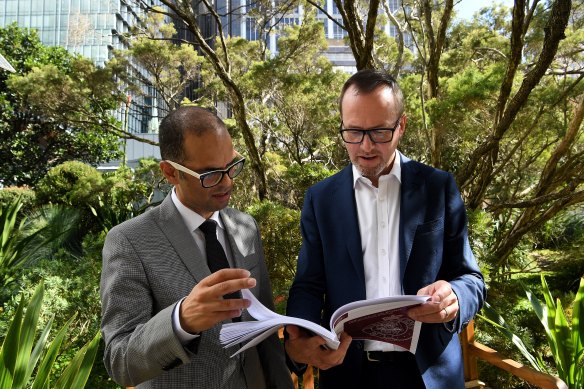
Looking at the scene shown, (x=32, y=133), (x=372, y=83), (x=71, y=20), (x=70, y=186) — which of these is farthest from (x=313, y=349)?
(x=71, y=20)

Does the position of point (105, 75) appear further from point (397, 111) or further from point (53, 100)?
point (397, 111)

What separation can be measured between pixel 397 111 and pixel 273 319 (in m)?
0.80

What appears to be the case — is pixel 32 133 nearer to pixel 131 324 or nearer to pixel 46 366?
pixel 46 366

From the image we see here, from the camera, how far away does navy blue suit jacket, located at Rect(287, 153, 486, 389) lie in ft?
5.50

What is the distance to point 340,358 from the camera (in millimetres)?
1507

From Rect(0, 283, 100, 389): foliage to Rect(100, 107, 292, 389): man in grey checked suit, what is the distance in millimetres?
375

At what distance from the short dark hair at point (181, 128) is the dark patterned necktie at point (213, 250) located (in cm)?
21

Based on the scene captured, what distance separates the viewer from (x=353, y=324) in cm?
141

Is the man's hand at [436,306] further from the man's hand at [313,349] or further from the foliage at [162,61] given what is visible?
the foliage at [162,61]

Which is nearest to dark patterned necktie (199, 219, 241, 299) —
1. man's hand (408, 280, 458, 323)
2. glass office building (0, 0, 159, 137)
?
man's hand (408, 280, 458, 323)

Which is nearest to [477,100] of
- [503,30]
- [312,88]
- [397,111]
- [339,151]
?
[397,111]

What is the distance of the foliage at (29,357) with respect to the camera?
1.76 m

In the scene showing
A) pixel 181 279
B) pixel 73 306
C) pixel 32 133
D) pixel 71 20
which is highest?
pixel 71 20

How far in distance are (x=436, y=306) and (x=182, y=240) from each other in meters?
0.71
